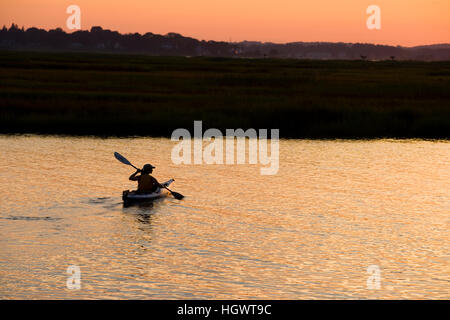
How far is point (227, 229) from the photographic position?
19.7 m

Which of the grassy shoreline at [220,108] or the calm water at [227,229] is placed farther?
the grassy shoreline at [220,108]

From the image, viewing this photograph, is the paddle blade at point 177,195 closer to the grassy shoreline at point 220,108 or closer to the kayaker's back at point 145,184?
the kayaker's back at point 145,184

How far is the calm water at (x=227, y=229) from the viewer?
15.0 meters

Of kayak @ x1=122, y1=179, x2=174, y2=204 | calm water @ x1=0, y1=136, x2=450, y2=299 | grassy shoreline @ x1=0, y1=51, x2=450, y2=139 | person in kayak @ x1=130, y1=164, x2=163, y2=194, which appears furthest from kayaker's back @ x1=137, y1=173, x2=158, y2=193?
grassy shoreline @ x1=0, y1=51, x2=450, y2=139

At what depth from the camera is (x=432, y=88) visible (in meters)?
58.8

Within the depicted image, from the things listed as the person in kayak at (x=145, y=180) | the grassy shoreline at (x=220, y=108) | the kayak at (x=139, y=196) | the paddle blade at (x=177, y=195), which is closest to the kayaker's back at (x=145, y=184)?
the person in kayak at (x=145, y=180)

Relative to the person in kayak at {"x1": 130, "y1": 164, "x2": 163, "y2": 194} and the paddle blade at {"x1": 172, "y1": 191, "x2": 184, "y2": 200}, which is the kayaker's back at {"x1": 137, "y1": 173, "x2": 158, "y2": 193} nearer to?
the person in kayak at {"x1": 130, "y1": 164, "x2": 163, "y2": 194}

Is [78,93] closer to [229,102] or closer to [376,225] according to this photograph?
[229,102]

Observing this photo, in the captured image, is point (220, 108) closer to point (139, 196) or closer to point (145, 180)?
point (145, 180)

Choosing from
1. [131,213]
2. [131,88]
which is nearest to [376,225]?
[131,213]

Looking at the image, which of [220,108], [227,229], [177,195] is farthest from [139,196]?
[220,108]

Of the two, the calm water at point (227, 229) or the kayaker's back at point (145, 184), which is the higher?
the kayaker's back at point (145, 184)

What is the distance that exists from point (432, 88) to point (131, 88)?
23510 millimetres
